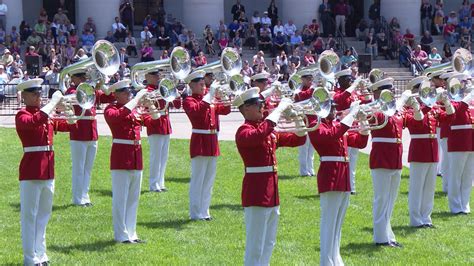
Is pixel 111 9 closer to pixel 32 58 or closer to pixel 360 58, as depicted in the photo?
pixel 32 58

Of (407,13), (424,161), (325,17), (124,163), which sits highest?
(407,13)

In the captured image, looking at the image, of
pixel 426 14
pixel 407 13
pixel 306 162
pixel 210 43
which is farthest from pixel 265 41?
pixel 306 162

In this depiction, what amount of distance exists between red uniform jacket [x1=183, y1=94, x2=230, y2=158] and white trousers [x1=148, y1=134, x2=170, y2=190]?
7.87 ft

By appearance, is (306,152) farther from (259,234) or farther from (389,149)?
(259,234)

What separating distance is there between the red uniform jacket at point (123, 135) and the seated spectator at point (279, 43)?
22.1 meters

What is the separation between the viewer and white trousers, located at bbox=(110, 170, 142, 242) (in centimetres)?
1219

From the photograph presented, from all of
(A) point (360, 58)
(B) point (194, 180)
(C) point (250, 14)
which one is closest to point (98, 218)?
(B) point (194, 180)

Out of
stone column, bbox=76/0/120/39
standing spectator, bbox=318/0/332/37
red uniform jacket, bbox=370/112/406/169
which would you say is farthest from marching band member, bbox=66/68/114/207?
standing spectator, bbox=318/0/332/37

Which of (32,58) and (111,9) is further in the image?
(111,9)

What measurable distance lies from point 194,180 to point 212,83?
4.38ft

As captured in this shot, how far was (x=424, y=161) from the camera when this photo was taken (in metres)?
13.0

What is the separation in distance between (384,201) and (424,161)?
1.24 m

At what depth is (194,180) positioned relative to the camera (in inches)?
545

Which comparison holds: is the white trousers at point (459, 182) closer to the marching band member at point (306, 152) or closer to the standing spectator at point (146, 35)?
the marching band member at point (306, 152)
